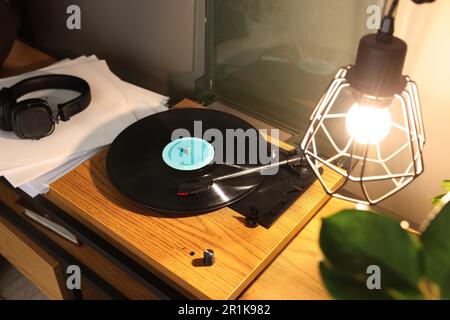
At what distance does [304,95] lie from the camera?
0.90 meters

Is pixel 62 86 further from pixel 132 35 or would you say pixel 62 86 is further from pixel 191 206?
pixel 191 206

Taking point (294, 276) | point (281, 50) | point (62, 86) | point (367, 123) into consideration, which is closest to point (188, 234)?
point (294, 276)

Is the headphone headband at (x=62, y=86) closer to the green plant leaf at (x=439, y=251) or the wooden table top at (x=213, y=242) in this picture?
the wooden table top at (x=213, y=242)

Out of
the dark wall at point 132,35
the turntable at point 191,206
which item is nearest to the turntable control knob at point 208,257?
the turntable at point 191,206

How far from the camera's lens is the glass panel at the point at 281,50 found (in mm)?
783

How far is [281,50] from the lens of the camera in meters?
0.89

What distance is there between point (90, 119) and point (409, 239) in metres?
0.73

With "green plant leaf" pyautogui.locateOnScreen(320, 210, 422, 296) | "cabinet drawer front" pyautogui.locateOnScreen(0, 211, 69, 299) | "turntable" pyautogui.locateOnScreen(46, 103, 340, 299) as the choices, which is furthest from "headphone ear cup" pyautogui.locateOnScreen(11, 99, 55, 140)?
"green plant leaf" pyautogui.locateOnScreen(320, 210, 422, 296)

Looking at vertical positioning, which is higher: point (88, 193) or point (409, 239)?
point (409, 239)

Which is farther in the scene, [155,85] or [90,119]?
[155,85]

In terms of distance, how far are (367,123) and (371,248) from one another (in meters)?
0.21
